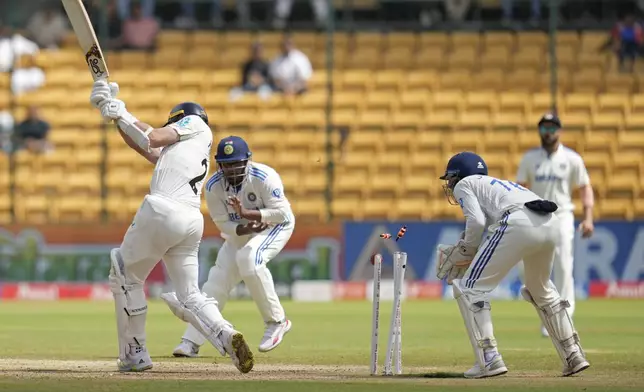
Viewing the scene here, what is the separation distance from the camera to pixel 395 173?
2183cm

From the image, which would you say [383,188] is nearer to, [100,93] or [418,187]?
[418,187]

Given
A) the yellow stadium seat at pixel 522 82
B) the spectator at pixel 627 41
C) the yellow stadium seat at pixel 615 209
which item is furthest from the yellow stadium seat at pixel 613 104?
the yellow stadium seat at pixel 615 209

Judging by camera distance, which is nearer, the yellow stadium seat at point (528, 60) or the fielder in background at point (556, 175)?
the fielder in background at point (556, 175)

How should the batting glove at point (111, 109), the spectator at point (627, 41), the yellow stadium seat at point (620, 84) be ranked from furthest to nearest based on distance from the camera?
the yellow stadium seat at point (620, 84) → the spectator at point (627, 41) → the batting glove at point (111, 109)

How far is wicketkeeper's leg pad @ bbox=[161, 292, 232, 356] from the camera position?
9.14 m

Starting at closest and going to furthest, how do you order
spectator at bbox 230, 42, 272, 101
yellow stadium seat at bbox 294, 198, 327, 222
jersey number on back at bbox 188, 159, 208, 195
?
1. jersey number on back at bbox 188, 159, 208, 195
2. yellow stadium seat at bbox 294, 198, 327, 222
3. spectator at bbox 230, 42, 272, 101

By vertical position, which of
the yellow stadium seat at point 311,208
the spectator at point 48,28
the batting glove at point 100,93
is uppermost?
the spectator at point 48,28

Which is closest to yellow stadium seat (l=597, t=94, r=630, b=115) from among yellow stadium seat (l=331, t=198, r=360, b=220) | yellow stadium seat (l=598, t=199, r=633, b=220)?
yellow stadium seat (l=598, t=199, r=633, b=220)

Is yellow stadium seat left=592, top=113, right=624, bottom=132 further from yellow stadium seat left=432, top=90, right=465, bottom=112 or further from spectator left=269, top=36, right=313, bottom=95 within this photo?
spectator left=269, top=36, right=313, bottom=95

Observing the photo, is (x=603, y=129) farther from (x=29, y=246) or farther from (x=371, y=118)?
(x=29, y=246)

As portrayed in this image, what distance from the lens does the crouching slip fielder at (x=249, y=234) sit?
35.5 feet

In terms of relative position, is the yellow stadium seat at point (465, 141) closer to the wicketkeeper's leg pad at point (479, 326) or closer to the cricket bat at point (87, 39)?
the cricket bat at point (87, 39)

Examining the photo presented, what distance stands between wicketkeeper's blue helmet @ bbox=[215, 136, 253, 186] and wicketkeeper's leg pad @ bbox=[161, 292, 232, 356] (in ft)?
4.76

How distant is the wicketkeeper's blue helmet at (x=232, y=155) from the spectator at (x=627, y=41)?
14.0 metres
